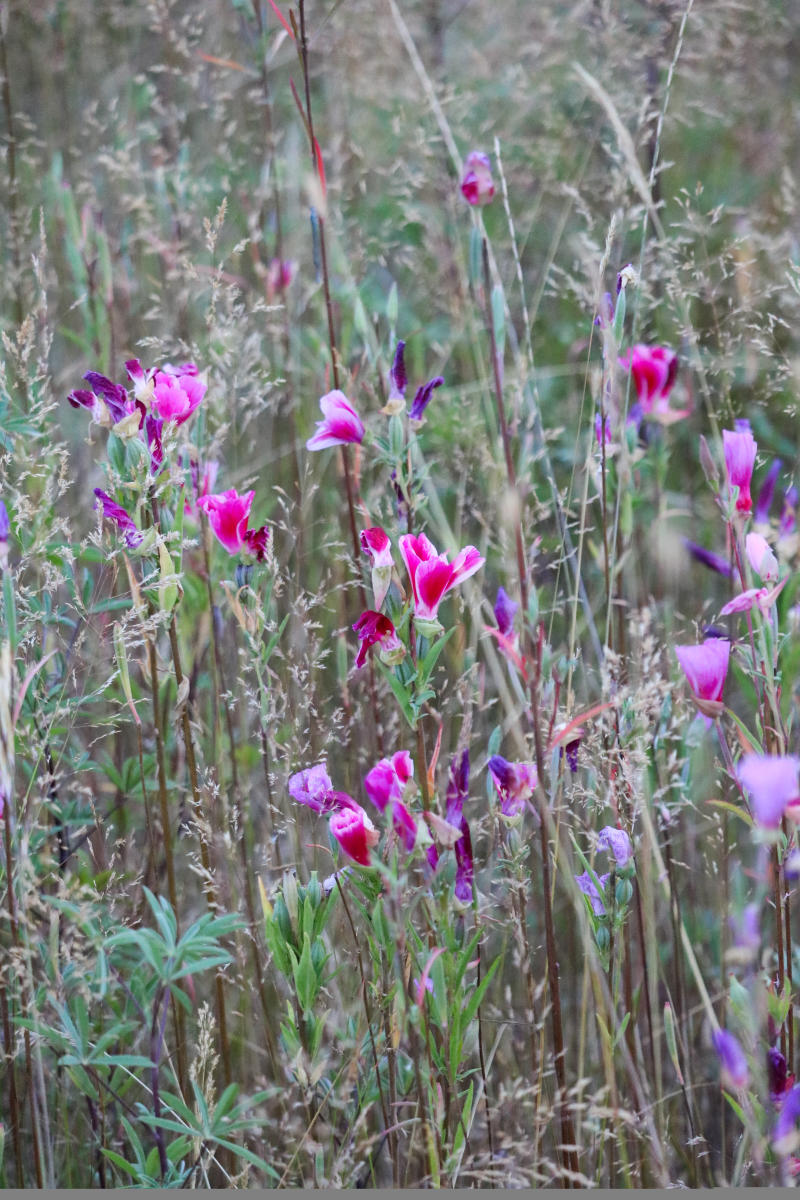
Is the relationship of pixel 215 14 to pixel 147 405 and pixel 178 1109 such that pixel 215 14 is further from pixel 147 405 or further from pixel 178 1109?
pixel 178 1109

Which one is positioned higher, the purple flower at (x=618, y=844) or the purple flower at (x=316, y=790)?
the purple flower at (x=316, y=790)

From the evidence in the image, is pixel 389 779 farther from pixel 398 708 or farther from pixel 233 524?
pixel 398 708

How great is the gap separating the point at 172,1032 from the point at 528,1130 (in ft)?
1.60

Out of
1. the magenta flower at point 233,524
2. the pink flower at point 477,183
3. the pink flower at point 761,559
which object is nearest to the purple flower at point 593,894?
the pink flower at point 761,559

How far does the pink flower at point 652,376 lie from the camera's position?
1.46 metres

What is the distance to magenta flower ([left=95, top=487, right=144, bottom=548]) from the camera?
3.37 ft

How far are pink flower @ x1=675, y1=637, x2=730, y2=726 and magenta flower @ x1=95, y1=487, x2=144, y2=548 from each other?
542 millimetres

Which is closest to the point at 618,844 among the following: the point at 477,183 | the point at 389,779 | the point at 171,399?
the point at 389,779

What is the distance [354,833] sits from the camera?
0.92 meters

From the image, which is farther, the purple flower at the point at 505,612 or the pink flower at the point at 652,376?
the pink flower at the point at 652,376

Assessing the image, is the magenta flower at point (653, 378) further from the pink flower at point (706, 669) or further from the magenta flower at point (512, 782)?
the magenta flower at point (512, 782)

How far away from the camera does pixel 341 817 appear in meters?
0.92

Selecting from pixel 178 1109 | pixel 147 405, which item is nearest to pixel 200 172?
pixel 147 405

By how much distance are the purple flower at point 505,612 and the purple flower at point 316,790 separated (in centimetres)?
25
